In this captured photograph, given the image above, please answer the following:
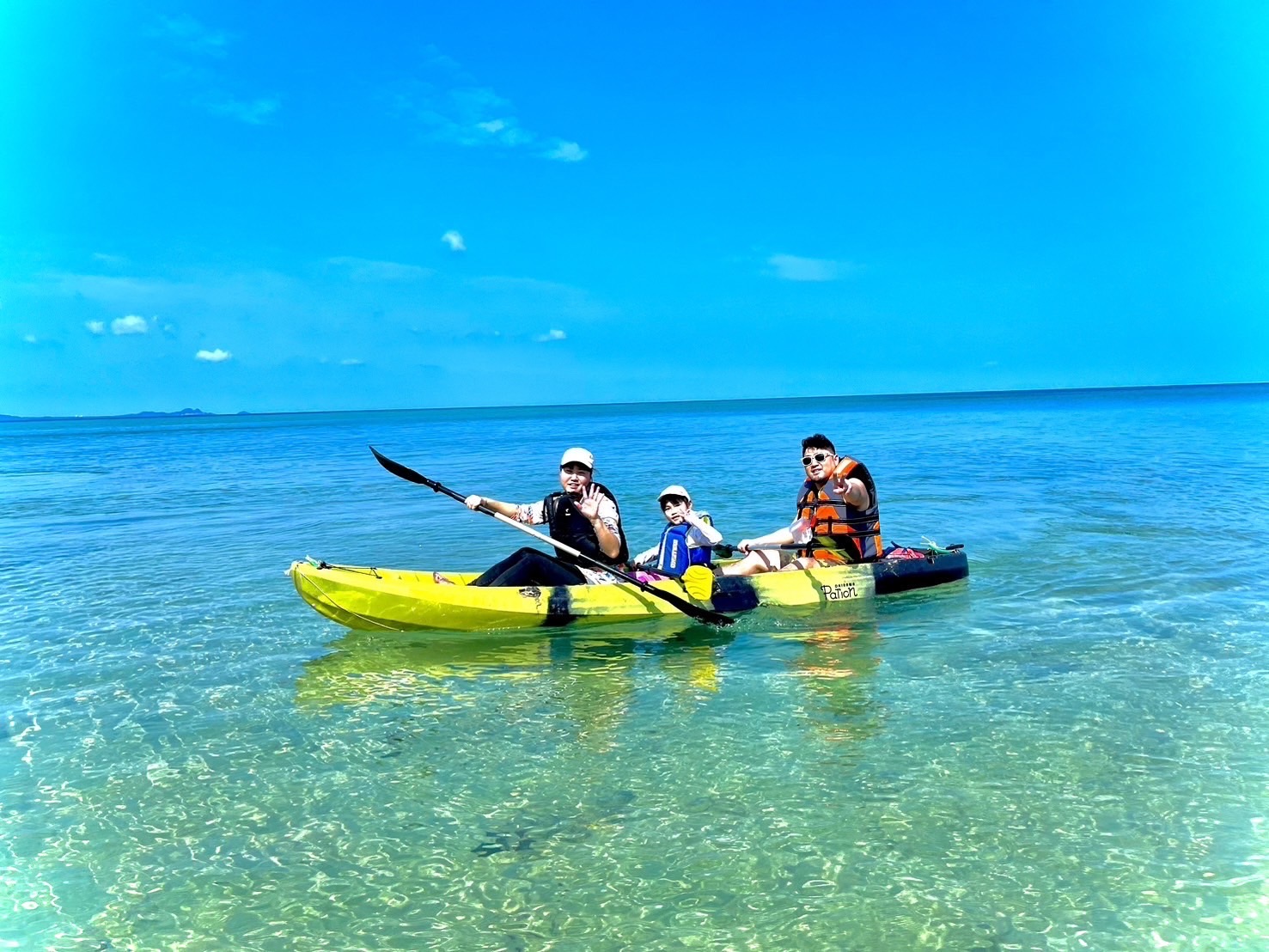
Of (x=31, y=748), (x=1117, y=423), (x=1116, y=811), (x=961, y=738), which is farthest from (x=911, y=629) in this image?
(x=1117, y=423)

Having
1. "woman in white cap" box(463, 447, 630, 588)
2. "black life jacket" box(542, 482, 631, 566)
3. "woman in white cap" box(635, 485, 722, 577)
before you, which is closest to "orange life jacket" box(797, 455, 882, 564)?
"woman in white cap" box(635, 485, 722, 577)

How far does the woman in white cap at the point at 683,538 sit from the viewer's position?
10.4 meters

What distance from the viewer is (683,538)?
427 inches

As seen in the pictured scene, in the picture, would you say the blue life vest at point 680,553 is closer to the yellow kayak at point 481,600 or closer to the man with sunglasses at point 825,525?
the yellow kayak at point 481,600

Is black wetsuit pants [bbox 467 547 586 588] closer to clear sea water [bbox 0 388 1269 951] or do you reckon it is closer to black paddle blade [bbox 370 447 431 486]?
clear sea water [bbox 0 388 1269 951]

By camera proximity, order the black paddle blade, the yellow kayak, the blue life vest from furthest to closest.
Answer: the black paddle blade
the blue life vest
the yellow kayak

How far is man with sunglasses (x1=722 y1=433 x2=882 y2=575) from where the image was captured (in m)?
11.5

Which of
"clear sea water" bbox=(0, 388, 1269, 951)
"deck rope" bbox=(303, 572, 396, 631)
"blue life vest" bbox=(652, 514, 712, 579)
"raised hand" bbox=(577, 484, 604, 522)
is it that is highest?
"raised hand" bbox=(577, 484, 604, 522)

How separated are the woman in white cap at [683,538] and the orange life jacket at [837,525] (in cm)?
161

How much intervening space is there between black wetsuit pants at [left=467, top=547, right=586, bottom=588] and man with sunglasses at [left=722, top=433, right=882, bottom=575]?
222cm

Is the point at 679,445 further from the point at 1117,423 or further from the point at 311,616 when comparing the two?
the point at 311,616

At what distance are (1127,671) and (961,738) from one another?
2.54 metres

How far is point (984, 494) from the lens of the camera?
939 inches

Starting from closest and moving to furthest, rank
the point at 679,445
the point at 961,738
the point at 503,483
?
the point at 961,738
the point at 503,483
the point at 679,445
